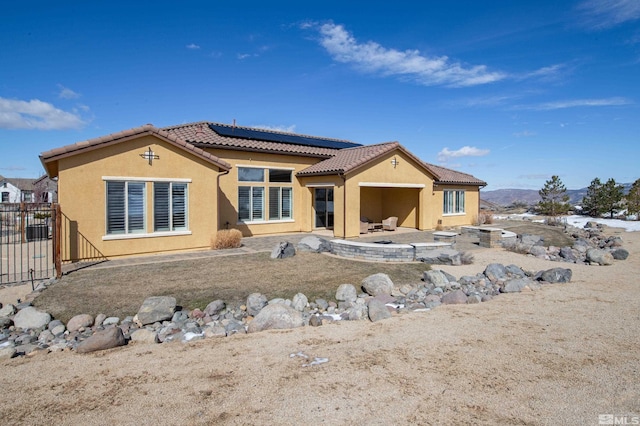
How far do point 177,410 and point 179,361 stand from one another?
165 cm

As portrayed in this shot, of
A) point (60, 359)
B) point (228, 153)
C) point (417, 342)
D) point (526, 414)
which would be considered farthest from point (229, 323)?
point (228, 153)

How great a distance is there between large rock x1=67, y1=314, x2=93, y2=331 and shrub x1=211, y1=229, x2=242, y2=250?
669 cm

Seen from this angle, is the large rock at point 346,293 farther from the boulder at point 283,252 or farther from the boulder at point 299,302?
the boulder at point 283,252

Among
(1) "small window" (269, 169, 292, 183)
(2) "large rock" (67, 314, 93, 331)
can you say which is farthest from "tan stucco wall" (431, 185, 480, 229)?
(2) "large rock" (67, 314, 93, 331)

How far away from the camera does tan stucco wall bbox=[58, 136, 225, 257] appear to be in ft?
38.8

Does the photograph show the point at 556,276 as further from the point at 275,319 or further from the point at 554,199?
the point at 554,199

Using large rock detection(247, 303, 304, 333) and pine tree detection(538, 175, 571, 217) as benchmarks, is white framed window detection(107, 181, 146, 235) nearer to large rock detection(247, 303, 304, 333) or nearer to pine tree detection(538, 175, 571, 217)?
large rock detection(247, 303, 304, 333)

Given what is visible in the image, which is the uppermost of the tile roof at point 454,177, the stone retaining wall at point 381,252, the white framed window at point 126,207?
the tile roof at point 454,177

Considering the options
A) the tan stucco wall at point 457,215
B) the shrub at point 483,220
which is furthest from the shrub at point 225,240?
the shrub at point 483,220

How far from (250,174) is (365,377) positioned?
14117 mm

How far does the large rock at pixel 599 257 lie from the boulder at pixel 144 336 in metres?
15.9

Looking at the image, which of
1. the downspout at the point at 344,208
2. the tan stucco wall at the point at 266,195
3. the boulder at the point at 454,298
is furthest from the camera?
the downspout at the point at 344,208

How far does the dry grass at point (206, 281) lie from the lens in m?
8.56

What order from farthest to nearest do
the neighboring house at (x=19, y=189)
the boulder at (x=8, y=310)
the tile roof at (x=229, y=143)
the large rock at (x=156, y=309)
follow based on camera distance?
the neighboring house at (x=19, y=189) → the tile roof at (x=229, y=143) → the boulder at (x=8, y=310) → the large rock at (x=156, y=309)
